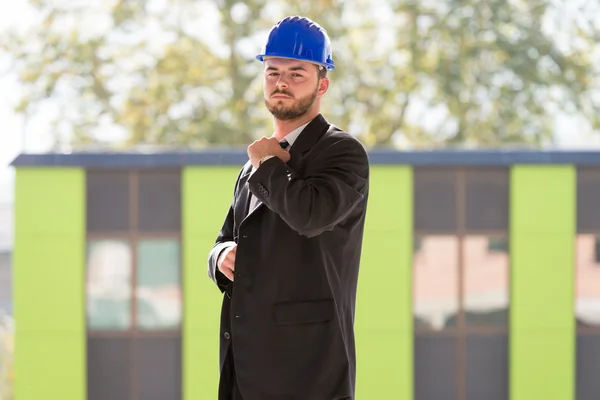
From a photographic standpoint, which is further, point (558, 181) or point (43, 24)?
point (43, 24)

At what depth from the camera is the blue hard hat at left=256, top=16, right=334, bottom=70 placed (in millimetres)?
1852

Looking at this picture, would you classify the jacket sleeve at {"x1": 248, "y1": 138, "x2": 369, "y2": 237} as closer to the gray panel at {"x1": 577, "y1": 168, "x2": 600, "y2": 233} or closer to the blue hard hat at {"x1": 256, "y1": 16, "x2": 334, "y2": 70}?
the blue hard hat at {"x1": 256, "y1": 16, "x2": 334, "y2": 70}

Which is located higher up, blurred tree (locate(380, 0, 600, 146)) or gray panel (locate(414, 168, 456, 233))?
blurred tree (locate(380, 0, 600, 146))

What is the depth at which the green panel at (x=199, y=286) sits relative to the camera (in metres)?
7.79

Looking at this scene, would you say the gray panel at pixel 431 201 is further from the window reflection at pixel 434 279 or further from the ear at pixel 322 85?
the ear at pixel 322 85

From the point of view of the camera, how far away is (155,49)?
1811 centimetres

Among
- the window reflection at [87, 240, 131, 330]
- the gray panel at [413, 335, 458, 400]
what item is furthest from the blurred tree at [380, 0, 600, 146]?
the window reflection at [87, 240, 131, 330]

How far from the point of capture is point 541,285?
7.88 metres

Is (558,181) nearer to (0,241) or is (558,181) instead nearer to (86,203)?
(86,203)

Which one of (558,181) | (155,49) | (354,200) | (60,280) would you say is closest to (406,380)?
(558,181)

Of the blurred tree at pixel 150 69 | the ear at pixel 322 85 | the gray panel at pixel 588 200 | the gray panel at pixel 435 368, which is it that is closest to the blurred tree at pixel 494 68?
the blurred tree at pixel 150 69

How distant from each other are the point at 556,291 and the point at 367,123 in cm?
1044

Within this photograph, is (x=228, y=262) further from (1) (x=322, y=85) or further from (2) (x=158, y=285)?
(2) (x=158, y=285)

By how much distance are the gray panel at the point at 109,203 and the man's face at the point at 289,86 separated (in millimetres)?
6184
